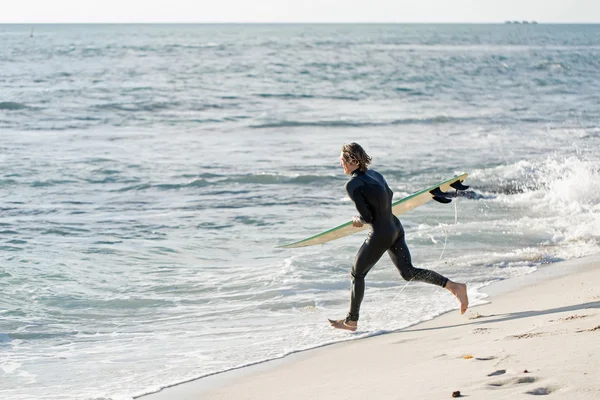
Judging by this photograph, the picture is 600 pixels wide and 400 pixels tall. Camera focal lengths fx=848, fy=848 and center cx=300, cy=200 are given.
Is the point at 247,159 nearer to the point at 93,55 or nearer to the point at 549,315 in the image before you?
the point at 549,315

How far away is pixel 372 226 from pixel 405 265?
490mm

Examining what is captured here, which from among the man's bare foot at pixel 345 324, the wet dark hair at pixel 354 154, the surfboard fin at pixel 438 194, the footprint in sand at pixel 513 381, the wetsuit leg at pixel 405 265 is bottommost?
the man's bare foot at pixel 345 324

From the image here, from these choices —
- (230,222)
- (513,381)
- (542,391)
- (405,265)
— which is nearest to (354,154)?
(405,265)

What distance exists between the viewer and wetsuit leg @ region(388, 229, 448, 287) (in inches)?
253

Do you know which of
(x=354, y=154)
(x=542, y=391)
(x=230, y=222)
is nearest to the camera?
(x=542, y=391)

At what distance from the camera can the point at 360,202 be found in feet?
19.9

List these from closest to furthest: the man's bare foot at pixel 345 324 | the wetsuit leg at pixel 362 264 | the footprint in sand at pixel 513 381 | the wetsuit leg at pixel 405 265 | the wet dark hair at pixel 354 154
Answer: the footprint in sand at pixel 513 381 < the wet dark hair at pixel 354 154 < the wetsuit leg at pixel 362 264 < the wetsuit leg at pixel 405 265 < the man's bare foot at pixel 345 324

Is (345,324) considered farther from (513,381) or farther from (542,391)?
(542,391)

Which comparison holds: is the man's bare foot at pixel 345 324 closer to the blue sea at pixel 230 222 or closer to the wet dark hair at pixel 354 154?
the blue sea at pixel 230 222

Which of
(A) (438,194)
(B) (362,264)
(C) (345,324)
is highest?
(A) (438,194)

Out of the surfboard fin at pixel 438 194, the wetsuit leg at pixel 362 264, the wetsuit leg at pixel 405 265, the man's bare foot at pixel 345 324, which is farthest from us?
the surfboard fin at pixel 438 194

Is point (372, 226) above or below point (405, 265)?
above

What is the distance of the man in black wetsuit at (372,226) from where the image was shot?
238 inches

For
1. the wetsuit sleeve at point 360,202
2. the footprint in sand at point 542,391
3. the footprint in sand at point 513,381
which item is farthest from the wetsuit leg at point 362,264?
the footprint in sand at point 542,391
